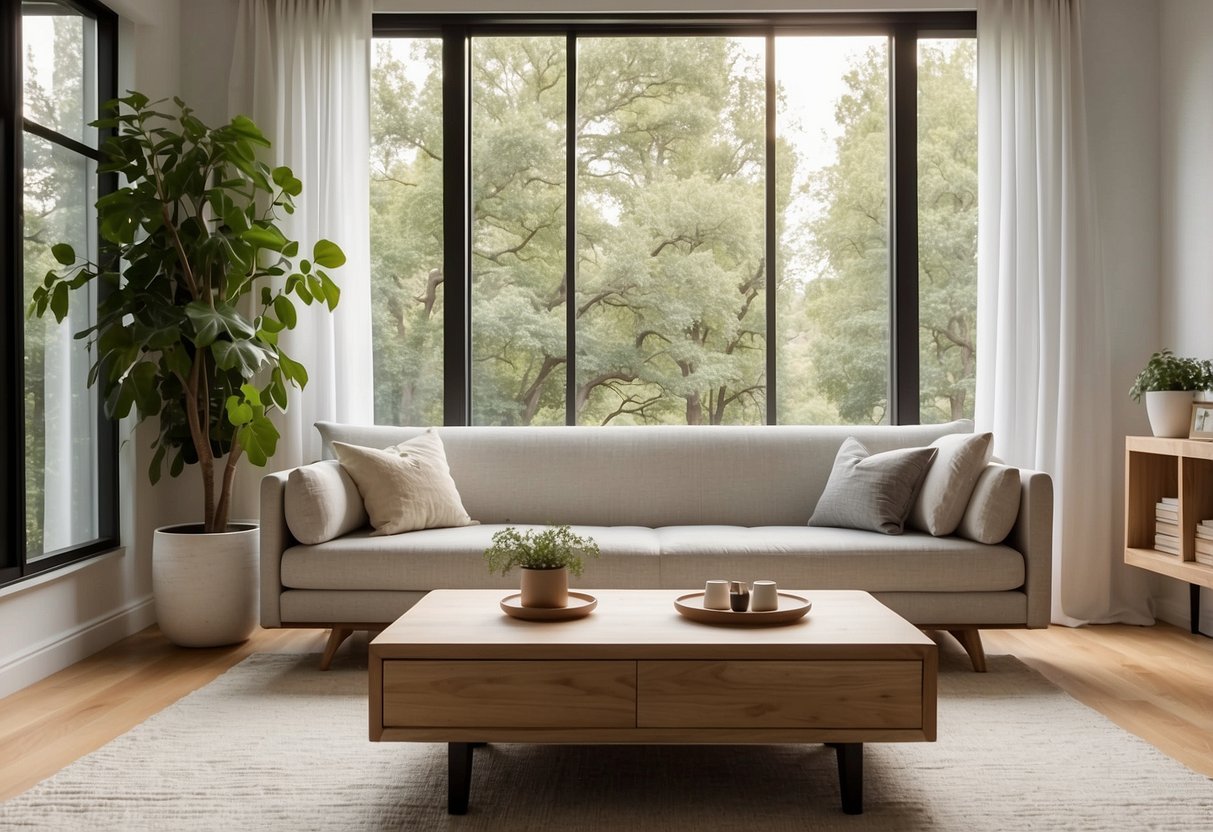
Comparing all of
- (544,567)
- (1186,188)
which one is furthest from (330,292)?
(1186,188)

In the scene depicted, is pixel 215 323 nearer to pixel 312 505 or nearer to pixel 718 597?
pixel 312 505

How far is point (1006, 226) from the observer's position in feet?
13.5

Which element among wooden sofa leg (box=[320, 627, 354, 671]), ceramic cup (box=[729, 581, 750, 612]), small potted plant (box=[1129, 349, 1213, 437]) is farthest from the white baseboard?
small potted plant (box=[1129, 349, 1213, 437])

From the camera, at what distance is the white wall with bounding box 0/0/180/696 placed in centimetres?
312

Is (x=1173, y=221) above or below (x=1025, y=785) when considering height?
above

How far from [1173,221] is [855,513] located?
2031mm

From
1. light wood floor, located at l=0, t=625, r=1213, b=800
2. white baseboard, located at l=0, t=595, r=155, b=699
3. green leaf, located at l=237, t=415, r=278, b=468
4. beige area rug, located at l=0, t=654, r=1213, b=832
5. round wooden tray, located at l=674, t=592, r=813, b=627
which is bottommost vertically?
light wood floor, located at l=0, t=625, r=1213, b=800

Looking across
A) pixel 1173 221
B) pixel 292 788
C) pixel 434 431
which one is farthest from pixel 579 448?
pixel 1173 221

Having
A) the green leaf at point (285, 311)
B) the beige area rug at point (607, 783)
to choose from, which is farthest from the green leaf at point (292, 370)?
the beige area rug at point (607, 783)

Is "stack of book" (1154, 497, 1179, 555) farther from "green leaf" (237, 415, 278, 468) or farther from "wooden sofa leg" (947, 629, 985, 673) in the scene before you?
"green leaf" (237, 415, 278, 468)

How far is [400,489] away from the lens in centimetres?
342

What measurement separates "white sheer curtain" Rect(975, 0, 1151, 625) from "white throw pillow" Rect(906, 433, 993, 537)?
2.80 ft

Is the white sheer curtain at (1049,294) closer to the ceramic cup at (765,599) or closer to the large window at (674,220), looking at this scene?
the large window at (674,220)

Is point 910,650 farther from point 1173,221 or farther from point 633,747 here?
point 1173,221
